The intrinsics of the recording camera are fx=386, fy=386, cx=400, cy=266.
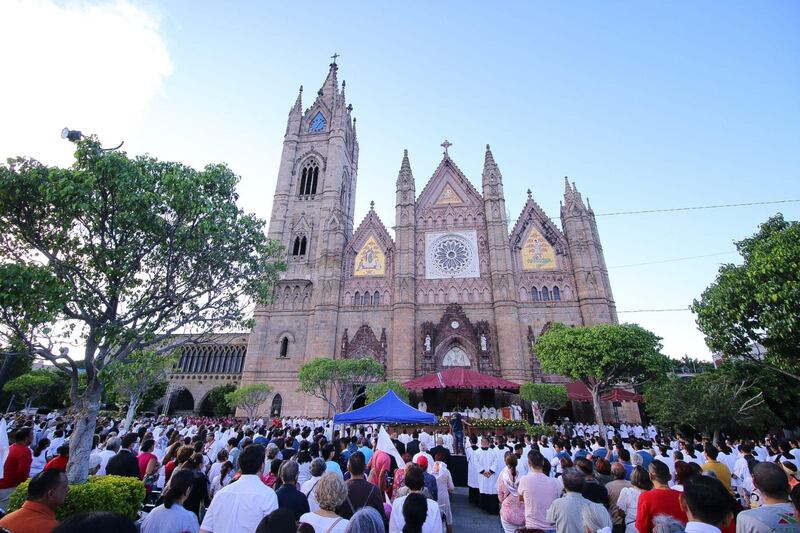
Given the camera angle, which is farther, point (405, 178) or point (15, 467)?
point (405, 178)

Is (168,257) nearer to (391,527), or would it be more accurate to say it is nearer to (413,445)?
(413,445)

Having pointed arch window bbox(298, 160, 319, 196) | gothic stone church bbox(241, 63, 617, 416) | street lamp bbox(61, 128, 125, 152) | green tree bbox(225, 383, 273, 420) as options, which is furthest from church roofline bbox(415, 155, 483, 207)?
street lamp bbox(61, 128, 125, 152)

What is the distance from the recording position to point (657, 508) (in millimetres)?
4281

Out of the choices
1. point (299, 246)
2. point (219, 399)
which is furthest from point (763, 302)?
point (219, 399)

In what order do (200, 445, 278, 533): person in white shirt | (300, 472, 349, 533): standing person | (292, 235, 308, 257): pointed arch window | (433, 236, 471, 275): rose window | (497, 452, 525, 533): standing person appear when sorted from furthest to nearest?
(292, 235, 308, 257): pointed arch window → (433, 236, 471, 275): rose window → (497, 452, 525, 533): standing person → (200, 445, 278, 533): person in white shirt → (300, 472, 349, 533): standing person

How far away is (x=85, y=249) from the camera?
10.5 metres

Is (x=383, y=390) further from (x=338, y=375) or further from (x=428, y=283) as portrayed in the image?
(x=428, y=283)

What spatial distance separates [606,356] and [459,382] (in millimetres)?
8695

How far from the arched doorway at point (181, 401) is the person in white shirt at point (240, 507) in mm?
38595

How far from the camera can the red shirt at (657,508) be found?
4242mm

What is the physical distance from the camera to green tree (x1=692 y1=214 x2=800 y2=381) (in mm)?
13359

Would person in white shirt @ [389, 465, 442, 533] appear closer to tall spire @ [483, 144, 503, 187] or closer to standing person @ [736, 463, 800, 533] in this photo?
standing person @ [736, 463, 800, 533]

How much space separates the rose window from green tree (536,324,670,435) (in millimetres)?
11276

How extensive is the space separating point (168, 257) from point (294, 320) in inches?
861
